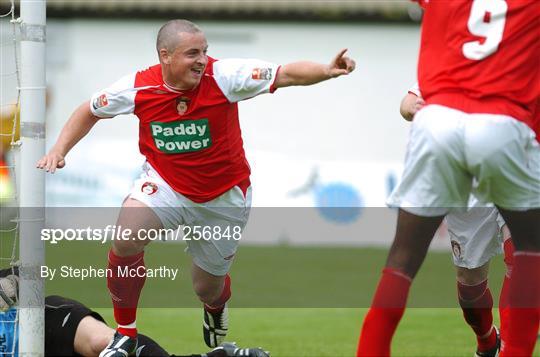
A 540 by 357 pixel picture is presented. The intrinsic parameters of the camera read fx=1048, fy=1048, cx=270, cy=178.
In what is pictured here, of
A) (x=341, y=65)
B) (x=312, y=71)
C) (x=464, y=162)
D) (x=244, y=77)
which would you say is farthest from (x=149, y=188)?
(x=464, y=162)

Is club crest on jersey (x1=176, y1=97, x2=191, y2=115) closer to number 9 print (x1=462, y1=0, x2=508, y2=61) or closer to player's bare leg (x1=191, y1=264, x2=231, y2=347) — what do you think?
player's bare leg (x1=191, y1=264, x2=231, y2=347)

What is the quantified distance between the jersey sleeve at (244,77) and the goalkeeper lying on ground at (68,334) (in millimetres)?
1513

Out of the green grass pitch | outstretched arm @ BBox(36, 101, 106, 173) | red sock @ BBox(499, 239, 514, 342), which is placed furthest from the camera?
the green grass pitch

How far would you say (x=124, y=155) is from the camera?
1752 cm

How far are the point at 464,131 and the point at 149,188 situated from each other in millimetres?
2495

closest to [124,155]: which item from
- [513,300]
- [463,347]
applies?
[463,347]

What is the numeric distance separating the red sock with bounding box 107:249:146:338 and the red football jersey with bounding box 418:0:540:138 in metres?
2.38

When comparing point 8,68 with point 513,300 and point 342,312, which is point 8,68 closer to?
point 342,312

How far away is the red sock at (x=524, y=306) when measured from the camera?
4.66m

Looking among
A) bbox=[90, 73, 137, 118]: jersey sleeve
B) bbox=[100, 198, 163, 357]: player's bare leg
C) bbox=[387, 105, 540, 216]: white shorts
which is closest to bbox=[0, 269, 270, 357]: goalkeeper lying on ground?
bbox=[100, 198, 163, 357]: player's bare leg

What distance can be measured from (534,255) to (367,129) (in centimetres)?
1571

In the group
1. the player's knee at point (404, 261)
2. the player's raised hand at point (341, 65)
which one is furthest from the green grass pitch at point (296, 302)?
the player's knee at point (404, 261)

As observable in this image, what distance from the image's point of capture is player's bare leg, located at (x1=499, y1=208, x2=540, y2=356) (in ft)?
15.2

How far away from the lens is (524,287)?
471 cm
